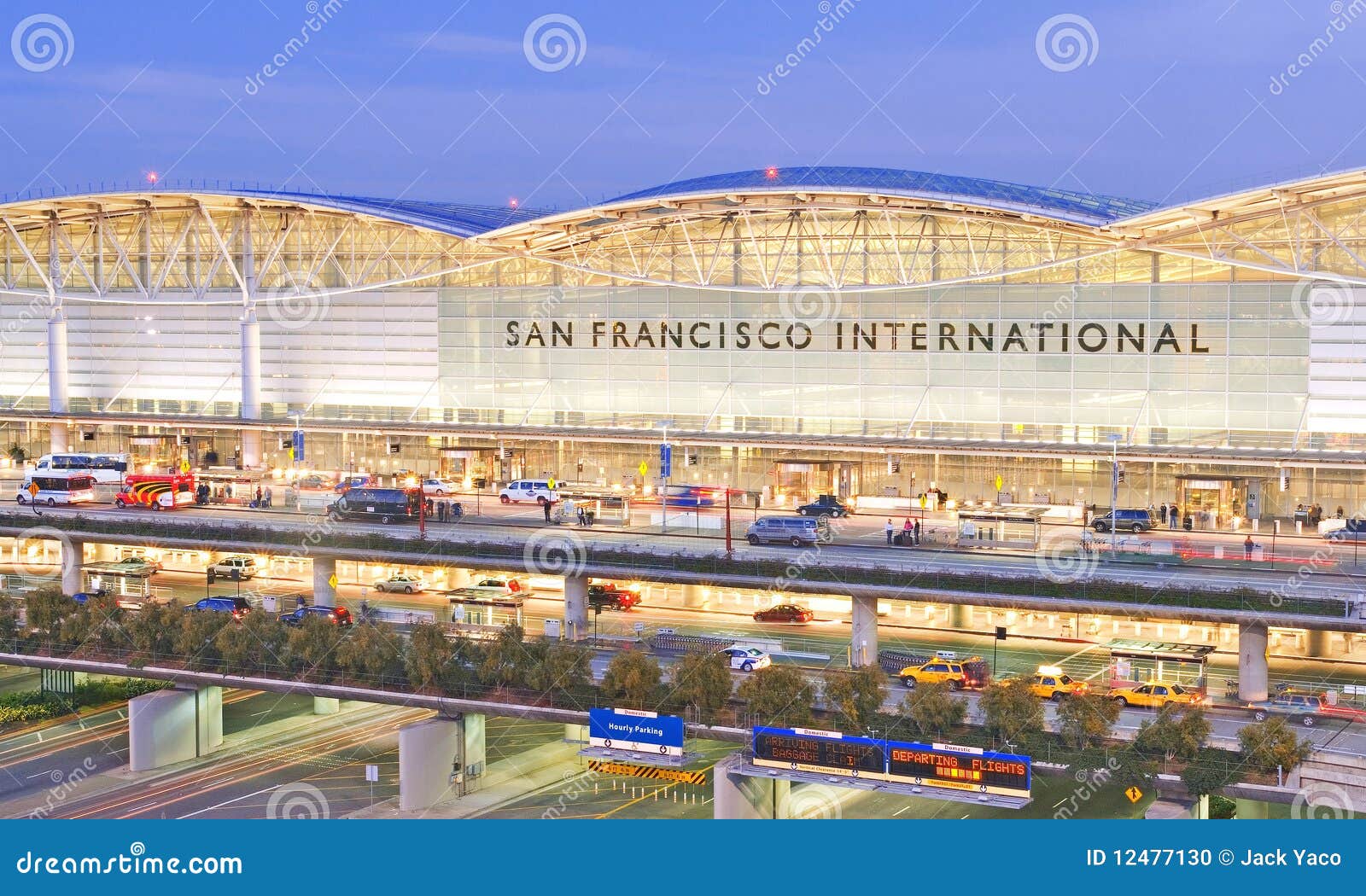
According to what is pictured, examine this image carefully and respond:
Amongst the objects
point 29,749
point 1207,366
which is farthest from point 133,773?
point 1207,366

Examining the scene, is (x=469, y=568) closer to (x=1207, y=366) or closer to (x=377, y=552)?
(x=377, y=552)

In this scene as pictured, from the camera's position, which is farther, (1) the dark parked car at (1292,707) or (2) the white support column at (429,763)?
(2) the white support column at (429,763)

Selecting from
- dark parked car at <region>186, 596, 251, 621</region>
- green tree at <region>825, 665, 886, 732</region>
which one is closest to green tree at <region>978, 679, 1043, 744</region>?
green tree at <region>825, 665, 886, 732</region>

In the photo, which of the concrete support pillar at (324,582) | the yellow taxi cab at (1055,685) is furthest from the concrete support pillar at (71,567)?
the yellow taxi cab at (1055,685)

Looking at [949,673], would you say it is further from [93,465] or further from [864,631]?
[93,465]

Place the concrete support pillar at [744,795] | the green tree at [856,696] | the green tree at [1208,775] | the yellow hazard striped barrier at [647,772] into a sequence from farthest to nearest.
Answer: the yellow hazard striped barrier at [647,772] → the green tree at [856,696] → the concrete support pillar at [744,795] → the green tree at [1208,775]

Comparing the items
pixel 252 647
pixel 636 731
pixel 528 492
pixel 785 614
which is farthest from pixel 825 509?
pixel 252 647

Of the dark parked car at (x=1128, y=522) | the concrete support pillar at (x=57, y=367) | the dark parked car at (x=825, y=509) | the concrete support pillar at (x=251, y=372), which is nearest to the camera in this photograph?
the dark parked car at (x=1128, y=522)

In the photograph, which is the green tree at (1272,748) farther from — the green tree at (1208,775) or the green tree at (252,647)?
the green tree at (252,647)
